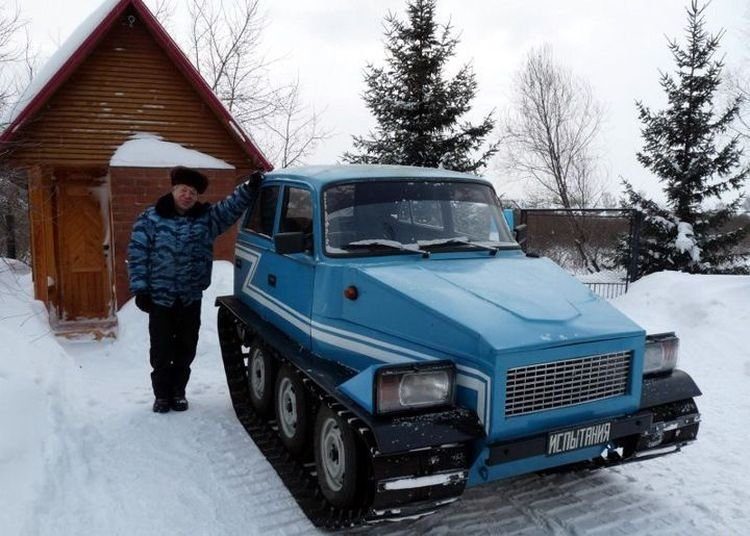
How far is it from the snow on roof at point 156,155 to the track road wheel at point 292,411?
5.54 metres

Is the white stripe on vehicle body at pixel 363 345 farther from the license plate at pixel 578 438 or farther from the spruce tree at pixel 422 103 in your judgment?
the spruce tree at pixel 422 103

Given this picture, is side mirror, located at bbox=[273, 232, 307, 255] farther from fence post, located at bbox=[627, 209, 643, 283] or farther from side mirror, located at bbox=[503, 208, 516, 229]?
fence post, located at bbox=[627, 209, 643, 283]

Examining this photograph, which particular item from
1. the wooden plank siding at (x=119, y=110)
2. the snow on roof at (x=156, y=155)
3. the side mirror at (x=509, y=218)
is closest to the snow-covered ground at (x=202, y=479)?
the side mirror at (x=509, y=218)

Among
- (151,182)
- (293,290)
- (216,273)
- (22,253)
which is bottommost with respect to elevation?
(22,253)

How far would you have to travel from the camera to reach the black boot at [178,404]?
224 inches

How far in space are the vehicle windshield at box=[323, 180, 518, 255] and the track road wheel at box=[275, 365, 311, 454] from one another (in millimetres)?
1090

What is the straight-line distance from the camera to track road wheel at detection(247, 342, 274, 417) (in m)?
5.18

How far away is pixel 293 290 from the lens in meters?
4.60

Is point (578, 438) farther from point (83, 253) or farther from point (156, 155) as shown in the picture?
point (83, 253)

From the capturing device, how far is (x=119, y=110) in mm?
9242

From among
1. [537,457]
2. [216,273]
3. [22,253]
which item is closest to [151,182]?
[216,273]

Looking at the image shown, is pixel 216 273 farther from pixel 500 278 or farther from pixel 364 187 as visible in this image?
pixel 500 278

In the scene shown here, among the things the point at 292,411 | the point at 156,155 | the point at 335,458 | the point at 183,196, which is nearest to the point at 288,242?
the point at 292,411

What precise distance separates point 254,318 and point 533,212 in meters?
8.98
